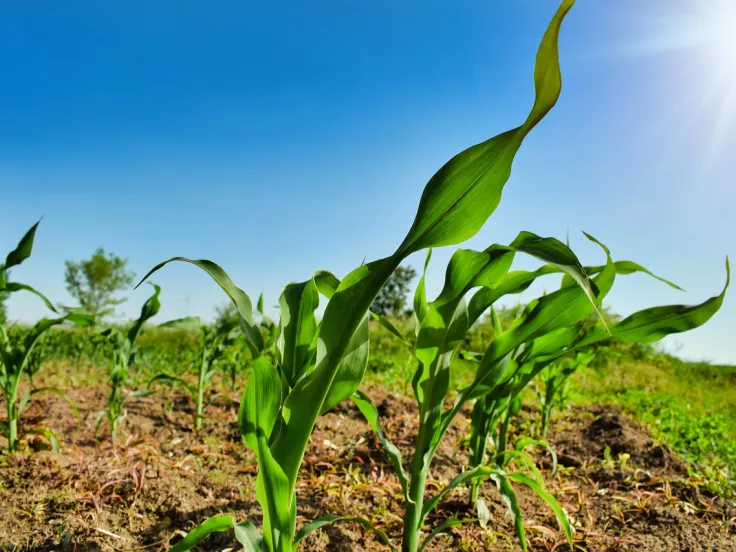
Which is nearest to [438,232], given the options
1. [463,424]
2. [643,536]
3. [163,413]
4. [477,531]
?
[477,531]

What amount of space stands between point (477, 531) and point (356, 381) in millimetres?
1158

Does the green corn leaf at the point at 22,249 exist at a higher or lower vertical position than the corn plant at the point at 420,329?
higher

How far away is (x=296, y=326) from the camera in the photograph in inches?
62.7

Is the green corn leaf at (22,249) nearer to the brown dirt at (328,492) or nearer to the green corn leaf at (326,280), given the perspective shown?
the brown dirt at (328,492)

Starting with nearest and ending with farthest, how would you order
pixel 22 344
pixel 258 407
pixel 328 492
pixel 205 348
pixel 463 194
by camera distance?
pixel 463 194
pixel 258 407
pixel 328 492
pixel 22 344
pixel 205 348

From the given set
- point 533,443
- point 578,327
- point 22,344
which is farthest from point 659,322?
point 22,344

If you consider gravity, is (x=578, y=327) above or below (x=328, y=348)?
above

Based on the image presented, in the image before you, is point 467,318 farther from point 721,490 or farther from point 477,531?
point 721,490

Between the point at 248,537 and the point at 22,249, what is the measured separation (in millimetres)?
2147

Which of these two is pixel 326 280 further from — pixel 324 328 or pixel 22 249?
pixel 22 249

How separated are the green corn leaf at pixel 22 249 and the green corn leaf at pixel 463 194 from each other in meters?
2.35

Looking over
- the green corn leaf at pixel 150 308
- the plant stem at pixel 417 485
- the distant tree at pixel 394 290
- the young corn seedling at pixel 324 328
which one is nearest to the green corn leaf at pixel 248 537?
the young corn seedling at pixel 324 328

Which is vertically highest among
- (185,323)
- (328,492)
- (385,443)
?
(185,323)

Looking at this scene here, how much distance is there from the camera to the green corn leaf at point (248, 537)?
1400 mm
